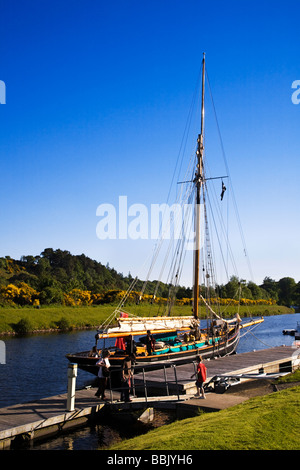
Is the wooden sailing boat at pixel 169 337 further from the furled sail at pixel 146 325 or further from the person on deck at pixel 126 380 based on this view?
the person on deck at pixel 126 380

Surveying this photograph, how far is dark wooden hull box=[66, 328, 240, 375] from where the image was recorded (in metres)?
23.8

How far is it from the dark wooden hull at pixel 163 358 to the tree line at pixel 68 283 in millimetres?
27360

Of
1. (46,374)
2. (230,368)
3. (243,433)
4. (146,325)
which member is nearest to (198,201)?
(146,325)

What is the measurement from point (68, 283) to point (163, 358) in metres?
83.3

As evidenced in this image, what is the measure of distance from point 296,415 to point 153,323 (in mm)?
18478

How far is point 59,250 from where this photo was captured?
166000 mm

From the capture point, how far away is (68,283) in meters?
106

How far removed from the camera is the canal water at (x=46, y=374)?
1506cm

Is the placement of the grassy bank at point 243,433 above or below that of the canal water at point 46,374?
above

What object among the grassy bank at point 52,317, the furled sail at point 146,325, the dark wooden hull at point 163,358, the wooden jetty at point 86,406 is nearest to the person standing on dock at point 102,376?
the wooden jetty at point 86,406

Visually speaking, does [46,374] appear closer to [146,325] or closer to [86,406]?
[146,325]

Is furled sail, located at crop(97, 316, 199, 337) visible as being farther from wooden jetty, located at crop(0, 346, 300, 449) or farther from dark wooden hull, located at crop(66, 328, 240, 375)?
wooden jetty, located at crop(0, 346, 300, 449)
